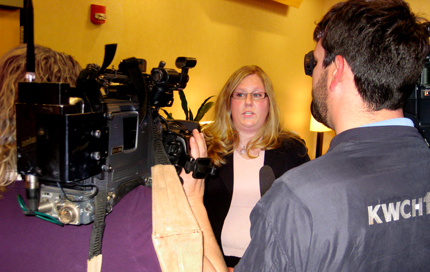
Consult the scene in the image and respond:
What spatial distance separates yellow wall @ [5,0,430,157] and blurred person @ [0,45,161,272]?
1980 millimetres

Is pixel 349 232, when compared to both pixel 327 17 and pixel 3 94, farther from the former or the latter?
pixel 3 94

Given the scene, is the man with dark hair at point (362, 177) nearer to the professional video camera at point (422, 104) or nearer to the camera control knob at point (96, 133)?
the professional video camera at point (422, 104)

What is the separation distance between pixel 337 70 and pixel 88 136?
600 millimetres

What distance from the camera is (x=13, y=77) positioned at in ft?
2.38

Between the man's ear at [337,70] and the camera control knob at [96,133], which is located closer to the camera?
the camera control knob at [96,133]

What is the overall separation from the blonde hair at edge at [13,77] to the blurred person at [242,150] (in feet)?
3.03

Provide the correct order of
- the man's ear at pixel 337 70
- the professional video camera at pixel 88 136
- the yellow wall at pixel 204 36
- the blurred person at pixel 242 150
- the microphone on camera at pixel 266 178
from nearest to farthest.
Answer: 1. the professional video camera at pixel 88 136
2. the man's ear at pixel 337 70
3. the microphone on camera at pixel 266 178
4. the blurred person at pixel 242 150
5. the yellow wall at pixel 204 36

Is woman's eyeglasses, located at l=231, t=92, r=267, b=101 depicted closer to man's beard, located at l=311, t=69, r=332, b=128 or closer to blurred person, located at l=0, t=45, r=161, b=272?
man's beard, located at l=311, t=69, r=332, b=128

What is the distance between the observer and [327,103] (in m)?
0.82

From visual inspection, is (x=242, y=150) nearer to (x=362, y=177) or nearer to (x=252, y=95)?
(x=252, y=95)

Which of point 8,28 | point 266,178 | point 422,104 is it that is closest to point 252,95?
point 266,178

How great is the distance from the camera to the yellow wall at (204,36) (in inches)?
99.8

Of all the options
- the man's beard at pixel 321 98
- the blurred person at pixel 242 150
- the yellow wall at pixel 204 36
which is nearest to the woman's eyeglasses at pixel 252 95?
the blurred person at pixel 242 150

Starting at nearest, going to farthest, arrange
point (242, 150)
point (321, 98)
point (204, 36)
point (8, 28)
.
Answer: point (321, 98) < point (242, 150) < point (8, 28) < point (204, 36)
